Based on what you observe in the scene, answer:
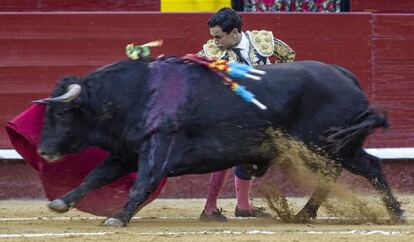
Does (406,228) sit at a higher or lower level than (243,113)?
lower

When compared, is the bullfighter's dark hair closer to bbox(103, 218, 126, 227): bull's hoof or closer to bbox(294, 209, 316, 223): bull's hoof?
bbox(294, 209, 316, 223): bull's hoof

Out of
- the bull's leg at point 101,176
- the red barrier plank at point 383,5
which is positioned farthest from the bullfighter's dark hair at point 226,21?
the red barrier plank at point 383,5

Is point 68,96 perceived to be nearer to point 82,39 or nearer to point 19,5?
point 82,39

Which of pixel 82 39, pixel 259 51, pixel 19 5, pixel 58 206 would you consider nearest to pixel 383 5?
pixel 82 39

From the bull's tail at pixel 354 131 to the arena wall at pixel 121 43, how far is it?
2.10m

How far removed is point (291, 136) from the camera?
6.46 m

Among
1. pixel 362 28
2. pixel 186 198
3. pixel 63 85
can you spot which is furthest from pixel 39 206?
pixel 362 28

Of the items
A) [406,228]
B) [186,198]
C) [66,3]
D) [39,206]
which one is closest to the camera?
[406,228]

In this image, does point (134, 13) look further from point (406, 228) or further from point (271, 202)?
point (406, 228)

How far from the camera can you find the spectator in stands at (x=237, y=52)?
667 cm

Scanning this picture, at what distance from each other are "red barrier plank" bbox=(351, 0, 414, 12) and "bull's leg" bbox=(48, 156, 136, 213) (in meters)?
3.55

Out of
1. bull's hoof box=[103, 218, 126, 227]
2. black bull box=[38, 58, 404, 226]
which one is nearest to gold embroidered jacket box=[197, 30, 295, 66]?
black bull box=[38, 58, 404, 226]

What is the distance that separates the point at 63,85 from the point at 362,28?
3073mm

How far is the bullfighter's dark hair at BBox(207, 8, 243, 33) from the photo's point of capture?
21.7 ft
